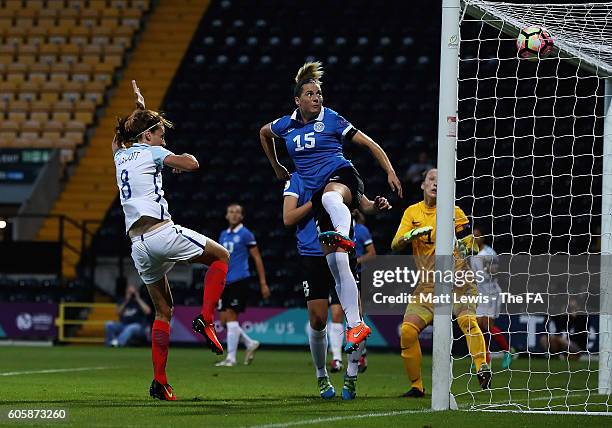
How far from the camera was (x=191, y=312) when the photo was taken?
65.6ft

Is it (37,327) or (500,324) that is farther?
(37,327)

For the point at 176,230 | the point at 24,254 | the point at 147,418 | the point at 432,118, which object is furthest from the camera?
the point at 432,118

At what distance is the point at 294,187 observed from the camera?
8539mm

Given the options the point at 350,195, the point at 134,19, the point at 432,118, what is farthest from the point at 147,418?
the point at 134,19

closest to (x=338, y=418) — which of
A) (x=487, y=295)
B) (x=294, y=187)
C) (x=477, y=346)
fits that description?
(x=294, y=187)

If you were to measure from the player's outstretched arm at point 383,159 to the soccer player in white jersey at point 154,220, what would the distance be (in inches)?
49.1

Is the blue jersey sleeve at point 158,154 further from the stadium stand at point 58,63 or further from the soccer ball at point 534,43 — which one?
the stadium stand at point 58,63

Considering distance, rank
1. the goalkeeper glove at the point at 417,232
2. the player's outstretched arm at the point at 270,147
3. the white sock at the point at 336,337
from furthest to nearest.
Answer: the white sock at the point at 336,337 < the goalkeeper glove at the point at 417,232 < the player's outstretched arm at the point at 270,147

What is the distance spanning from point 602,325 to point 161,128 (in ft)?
15.1

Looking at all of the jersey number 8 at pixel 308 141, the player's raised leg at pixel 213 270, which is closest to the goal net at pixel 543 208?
the jersey number 8 at pixel 308 141

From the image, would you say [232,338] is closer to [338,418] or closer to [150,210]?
[150,210]

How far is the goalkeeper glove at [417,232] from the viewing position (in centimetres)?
894

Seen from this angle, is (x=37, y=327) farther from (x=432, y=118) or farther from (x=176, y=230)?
(x=176, y=230)

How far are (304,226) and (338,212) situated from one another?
0.69 metres
